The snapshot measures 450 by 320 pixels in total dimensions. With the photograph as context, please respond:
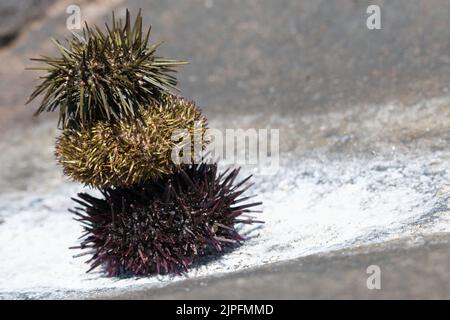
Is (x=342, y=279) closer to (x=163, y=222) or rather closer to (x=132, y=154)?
(x=163, y=222)

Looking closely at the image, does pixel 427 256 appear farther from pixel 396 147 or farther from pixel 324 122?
pixel 324 122

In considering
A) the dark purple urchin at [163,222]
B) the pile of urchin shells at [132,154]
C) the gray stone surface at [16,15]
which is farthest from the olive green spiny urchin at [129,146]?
the gray stone surface at [16,15]

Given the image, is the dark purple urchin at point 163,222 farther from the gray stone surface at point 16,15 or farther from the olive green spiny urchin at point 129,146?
the gray stone surface at point 16,15

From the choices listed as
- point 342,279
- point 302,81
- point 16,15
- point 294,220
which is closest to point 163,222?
point 294,220

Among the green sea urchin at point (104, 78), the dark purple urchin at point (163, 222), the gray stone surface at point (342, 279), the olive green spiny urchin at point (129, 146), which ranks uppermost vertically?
the green sea urchin at point (104, 78)

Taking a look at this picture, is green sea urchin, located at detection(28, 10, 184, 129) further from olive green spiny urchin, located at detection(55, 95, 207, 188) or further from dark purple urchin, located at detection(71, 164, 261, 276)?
dark purple urchin, located at detection(71, 164, 261, 276)

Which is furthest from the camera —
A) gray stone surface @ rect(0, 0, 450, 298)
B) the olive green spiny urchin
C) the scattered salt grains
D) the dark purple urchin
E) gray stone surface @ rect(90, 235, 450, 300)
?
gray stone surface @ rect(0, 0, 450, 298)

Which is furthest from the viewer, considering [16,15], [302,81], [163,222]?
[16,15]

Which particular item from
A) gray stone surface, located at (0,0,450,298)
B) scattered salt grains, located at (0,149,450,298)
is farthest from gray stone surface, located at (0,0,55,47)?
scattered salt grains, located at (0,149,450,298)
